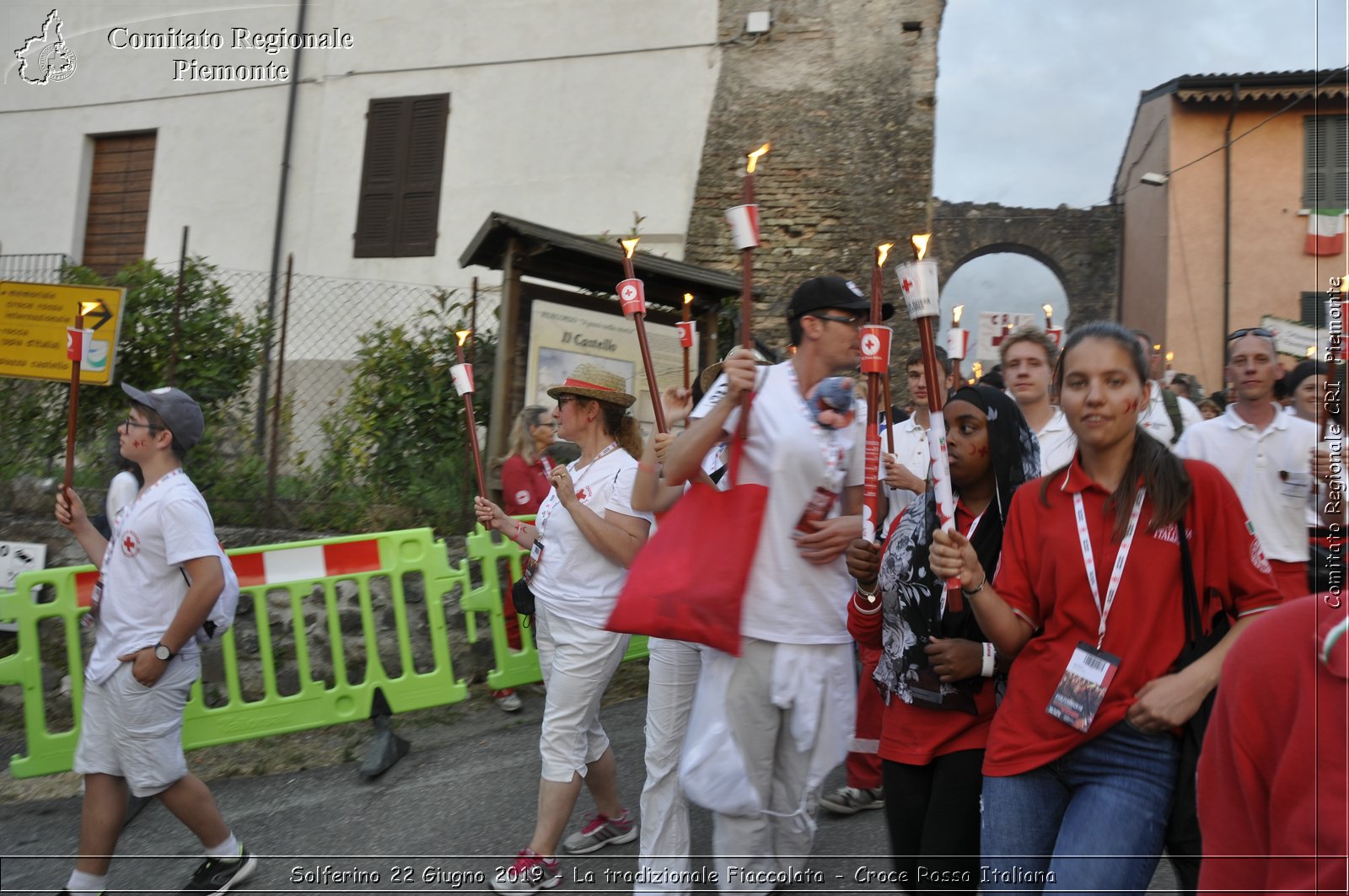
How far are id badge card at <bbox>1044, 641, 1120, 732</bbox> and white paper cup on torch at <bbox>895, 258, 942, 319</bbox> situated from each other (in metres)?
0.85

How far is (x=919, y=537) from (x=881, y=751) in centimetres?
64

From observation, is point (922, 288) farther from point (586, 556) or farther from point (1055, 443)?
point (1055, 443)

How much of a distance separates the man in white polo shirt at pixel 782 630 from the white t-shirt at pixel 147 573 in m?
1.96

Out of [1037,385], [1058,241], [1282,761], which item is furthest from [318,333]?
[1058,241]

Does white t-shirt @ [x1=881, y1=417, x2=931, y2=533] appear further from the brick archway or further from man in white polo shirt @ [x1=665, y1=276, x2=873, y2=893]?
the brick archway

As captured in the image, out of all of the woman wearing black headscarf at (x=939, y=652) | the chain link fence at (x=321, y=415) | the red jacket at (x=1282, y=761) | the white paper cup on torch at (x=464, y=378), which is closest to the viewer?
the red jacket at (x=1282, y=761)

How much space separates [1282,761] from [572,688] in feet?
9.80

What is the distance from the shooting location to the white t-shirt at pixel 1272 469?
459cm

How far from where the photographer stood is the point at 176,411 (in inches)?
162

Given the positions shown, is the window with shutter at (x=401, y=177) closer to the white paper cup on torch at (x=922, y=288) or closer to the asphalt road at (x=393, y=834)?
the asphalt road at (x=393, y=834)

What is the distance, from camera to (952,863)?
9.36 ft

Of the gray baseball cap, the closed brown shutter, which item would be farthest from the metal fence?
the gray baseball cap

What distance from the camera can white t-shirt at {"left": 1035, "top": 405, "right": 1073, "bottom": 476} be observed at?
15.2ft

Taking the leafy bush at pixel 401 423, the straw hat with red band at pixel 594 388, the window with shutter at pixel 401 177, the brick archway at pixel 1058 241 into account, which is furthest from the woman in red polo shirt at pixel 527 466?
the brick archway at pixel 1058 241
